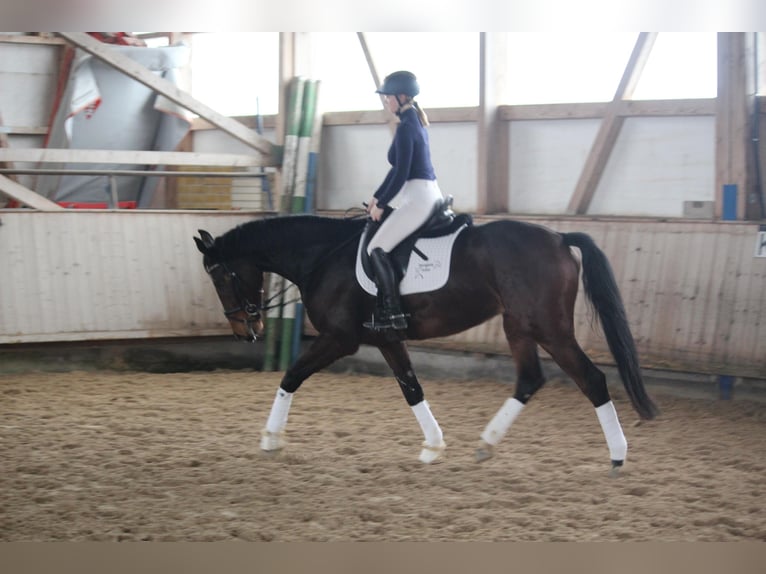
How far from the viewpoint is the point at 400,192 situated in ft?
16.6

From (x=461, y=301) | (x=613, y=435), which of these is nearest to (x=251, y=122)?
(x=461, y=301)

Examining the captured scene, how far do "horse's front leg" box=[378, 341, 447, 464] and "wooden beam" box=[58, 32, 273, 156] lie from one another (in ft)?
12.1

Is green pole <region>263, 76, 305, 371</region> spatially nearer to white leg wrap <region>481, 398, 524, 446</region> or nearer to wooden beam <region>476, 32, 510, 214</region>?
wooden beam <region>476, 32, 510, 214</region>

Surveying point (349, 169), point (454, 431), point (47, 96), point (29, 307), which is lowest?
point (454, 431)

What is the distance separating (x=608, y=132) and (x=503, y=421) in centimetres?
300

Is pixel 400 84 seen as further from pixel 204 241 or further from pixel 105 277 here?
pixel 105 277

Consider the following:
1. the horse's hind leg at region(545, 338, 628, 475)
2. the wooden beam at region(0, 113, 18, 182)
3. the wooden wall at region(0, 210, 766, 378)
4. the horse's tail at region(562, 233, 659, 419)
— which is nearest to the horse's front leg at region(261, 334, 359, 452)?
the horse's hind leg at region(545, 338, 628, 475)

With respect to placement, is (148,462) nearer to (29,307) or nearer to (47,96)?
(29,307)

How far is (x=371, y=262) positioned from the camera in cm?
504

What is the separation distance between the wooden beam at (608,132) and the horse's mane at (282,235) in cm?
256

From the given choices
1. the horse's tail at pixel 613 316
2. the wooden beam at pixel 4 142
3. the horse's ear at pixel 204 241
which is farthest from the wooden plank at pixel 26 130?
the horse's tail at pixel 613 316

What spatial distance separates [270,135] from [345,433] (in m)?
4.22

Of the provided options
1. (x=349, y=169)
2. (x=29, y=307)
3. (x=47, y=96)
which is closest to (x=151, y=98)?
(x=47, y=96)

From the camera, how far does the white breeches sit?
5027 millimetres
